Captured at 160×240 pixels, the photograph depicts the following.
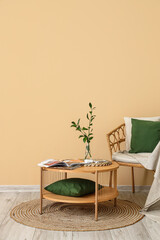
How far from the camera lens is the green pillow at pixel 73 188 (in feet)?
9.06

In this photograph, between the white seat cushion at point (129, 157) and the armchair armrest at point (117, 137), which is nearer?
the white seat cushion at point (129, 157)

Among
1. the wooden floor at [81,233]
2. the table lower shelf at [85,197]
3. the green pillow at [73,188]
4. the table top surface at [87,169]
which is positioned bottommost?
the wooden floor at [81,233]

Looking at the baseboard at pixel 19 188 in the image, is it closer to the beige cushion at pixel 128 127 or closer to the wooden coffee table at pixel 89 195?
the wooden coffee table at pixel 89 195

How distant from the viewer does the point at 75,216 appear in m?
2.76

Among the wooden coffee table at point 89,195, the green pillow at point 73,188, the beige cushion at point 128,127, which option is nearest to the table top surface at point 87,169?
the wooden coffee table at point 89,195

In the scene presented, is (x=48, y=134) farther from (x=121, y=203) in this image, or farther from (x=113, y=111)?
(x=121, y=203)

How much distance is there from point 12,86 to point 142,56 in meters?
1.46

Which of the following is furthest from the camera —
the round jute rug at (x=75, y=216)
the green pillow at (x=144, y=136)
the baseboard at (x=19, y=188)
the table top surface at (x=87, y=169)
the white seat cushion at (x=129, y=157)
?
the baseboard at (x=19, y=188)

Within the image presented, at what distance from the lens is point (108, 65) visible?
12.5ft

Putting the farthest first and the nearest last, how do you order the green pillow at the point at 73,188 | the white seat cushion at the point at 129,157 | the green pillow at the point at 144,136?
the green pillow at the point at 144,136, the white seat cushion at the point at 129,157, the green pillow at the point at 73,188

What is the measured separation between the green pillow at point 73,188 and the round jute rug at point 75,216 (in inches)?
Answer: 6.9

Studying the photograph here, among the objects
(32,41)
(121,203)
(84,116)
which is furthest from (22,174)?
(32,41)

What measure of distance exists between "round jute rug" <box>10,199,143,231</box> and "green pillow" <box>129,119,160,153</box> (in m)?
0.55

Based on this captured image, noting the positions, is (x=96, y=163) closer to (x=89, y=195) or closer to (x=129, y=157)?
(x=89, y=195)
